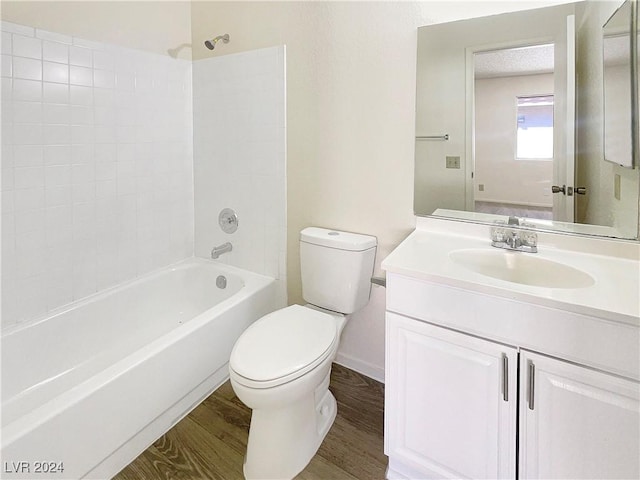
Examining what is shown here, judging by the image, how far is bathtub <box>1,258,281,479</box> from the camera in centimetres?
117

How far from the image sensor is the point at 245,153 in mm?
2189

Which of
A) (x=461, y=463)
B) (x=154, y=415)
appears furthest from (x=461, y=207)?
(x=154, y=415)

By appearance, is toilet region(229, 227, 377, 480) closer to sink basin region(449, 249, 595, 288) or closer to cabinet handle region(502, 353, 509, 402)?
sink basin region(449, 249, 595, 288)

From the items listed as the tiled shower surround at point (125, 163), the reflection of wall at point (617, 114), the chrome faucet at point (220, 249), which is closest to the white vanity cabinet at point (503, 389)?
the reflection of wall at point (617, 114)

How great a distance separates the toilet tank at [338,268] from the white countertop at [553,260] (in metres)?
0.26

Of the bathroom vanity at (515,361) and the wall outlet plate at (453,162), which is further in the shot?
the wall outlet plate at (453,162)

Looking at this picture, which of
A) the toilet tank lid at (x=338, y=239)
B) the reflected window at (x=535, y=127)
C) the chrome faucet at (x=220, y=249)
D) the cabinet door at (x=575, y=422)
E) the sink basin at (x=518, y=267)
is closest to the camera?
the cabinet door at (x=575, y=422)

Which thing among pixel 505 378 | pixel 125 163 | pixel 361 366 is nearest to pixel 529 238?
pixel 505 378

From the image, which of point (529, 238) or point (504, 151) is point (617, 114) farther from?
point (529, 238)

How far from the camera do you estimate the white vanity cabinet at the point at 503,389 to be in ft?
3.06

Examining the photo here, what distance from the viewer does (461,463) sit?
119 centimetres

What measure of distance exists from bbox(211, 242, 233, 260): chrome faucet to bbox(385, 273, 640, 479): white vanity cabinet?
1330 mm

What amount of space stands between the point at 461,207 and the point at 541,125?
0.43 meters

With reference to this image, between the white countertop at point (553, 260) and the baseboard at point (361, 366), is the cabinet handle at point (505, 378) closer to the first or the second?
the white countertop at point (553, 260)
